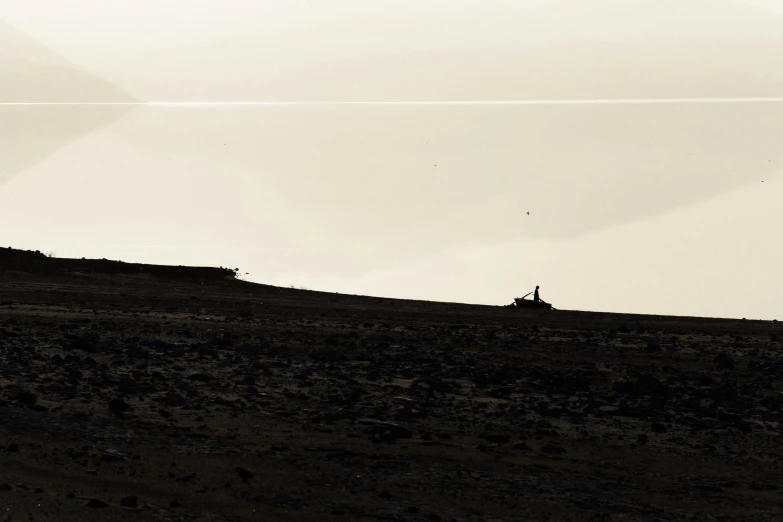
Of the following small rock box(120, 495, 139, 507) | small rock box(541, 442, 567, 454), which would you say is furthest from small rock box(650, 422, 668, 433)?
small rock box(120, 495, 139, 507)

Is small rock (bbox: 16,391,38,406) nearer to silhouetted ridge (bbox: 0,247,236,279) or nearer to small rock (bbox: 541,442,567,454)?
small rock (bbox: 541,442,567,454)

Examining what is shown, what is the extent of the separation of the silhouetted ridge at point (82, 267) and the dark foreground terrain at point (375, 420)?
8479 millimetres

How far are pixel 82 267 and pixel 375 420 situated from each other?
20550 mm

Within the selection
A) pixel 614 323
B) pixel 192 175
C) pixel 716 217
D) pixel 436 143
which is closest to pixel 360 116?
pixel 436 143

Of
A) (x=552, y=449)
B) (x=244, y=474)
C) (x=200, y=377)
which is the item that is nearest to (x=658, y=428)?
(x=552, y=449)

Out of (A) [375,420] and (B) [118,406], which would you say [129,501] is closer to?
(B) [118,406]

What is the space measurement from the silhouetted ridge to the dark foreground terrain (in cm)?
848

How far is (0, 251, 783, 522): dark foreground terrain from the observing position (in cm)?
976

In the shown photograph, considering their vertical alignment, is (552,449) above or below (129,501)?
above

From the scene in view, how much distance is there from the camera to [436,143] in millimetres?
95812

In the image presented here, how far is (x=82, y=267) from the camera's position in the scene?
103 ft

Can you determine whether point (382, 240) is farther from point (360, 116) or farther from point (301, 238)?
point (360, 116)

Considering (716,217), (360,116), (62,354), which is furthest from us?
(360,116)

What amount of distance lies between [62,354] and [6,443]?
5.01m
